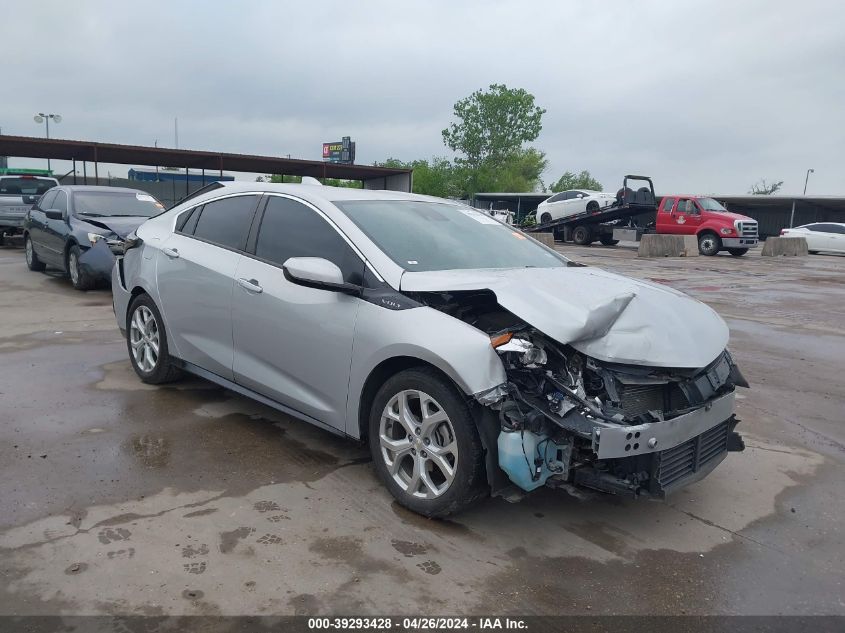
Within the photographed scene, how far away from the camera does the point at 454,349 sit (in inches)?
122

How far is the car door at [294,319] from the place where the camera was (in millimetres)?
3660

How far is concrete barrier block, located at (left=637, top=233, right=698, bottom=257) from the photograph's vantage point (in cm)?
2414

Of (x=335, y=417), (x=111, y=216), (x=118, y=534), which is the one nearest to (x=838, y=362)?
(x=335, y=417)

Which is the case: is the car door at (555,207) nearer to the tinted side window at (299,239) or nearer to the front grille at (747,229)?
the front grille at (747,229)

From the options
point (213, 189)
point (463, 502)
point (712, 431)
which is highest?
point (213, 189)

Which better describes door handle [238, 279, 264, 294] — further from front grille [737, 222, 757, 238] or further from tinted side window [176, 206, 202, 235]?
front grille [737, 222, 757, 238]

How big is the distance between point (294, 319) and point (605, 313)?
68.4 inches

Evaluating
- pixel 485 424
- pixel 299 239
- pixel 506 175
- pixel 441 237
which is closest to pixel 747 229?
pixel 441 237

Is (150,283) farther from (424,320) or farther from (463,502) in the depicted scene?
(463,502)

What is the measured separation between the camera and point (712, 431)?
136 inches

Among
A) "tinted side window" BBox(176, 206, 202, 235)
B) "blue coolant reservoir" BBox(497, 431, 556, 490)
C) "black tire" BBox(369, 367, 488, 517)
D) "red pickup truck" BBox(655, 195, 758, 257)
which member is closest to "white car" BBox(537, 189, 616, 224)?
"red pickup truck" BBox(655, 195, 758, 257)

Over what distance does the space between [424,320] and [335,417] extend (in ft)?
2.81

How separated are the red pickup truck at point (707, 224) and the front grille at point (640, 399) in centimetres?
2339

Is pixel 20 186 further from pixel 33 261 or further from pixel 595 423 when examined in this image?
pixel 595 423
